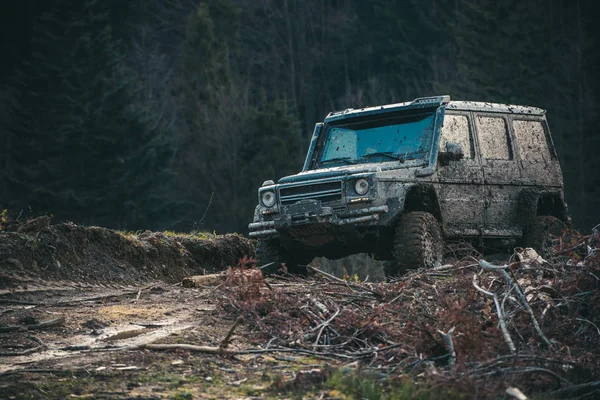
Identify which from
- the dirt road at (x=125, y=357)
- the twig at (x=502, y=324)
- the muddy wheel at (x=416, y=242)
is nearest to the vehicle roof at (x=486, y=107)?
the muddy wheel at (x=416, y=242)

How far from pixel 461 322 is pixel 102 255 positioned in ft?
21.2

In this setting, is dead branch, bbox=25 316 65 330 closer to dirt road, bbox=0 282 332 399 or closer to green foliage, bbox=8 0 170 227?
dirt road, bbox=0 282 332 399

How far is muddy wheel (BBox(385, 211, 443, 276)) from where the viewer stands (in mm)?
11547

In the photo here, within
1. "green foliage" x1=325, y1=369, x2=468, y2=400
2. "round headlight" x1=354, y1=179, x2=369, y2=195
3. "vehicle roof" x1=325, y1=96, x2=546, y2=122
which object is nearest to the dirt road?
"green foliage" x1=325, y1=369, x2=468, y2=400

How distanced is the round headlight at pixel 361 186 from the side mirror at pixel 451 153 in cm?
122

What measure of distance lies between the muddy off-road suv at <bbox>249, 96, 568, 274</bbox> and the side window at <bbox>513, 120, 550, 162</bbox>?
0.6 inches

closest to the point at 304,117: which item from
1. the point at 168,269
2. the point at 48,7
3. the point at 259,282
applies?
the point at 48,7

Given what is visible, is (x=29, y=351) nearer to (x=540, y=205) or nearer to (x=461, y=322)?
(x=461, y=322)

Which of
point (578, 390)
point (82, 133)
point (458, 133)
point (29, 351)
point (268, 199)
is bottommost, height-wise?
point (578, 390)

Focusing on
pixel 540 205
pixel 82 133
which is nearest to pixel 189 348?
pixel 540 205

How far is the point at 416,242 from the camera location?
37.8ft

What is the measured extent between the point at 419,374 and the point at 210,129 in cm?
3863

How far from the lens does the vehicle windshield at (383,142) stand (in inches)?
488

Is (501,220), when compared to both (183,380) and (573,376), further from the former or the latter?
(183,380)
